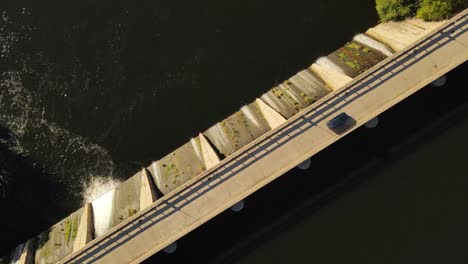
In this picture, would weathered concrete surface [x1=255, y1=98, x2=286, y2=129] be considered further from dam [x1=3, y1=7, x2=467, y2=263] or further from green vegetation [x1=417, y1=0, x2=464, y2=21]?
green vegetation [x1=417, y1=0, x2=464, y2=21]

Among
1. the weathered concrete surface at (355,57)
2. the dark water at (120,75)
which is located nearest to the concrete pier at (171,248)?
the dark water at (120,75)

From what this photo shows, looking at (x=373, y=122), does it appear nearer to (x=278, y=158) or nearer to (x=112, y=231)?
(x=278, y=158)

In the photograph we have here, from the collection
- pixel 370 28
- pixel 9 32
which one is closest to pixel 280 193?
pixel 370 28

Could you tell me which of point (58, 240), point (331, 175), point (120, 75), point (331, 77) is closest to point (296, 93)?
point (331, 77)

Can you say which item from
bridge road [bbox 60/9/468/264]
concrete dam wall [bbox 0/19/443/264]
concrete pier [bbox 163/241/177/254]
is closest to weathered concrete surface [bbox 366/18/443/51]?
concrete dam wall [bbox 0/19/443/264]

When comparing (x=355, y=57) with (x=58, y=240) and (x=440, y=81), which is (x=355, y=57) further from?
(x=58, y=240)

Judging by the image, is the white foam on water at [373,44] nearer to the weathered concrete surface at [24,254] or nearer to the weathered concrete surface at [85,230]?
the weathered concrete surface at [85,230]

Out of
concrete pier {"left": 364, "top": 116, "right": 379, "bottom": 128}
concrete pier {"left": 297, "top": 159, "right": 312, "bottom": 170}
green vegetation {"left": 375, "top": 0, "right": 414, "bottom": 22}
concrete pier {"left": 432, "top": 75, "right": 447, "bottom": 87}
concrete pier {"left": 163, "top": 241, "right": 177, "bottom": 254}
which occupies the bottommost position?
concrete pier {"left": 163, "top": 241, "right": 177, "bottom": 254}
